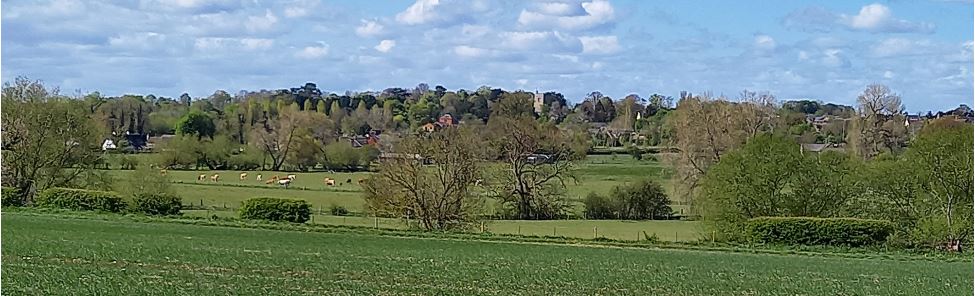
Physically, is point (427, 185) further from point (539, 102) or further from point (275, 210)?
point (539, 102)

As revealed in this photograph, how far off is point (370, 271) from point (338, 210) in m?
34.8

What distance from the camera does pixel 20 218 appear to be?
32.8 metres

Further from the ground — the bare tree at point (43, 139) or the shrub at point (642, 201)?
the bare tree at point (43, 139)

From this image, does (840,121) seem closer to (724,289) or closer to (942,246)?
(942,246)

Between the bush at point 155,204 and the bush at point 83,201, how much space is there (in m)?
0.60

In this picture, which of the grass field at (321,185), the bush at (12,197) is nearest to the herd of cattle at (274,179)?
the grass field at (321,185)

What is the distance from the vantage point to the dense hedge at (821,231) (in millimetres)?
40031

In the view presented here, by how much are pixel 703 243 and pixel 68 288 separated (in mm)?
29529

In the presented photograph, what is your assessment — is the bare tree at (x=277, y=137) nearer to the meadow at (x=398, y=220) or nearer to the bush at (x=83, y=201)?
the meadow at (x=398, y=220)

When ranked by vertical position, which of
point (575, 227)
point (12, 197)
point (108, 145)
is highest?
point (108, 145)

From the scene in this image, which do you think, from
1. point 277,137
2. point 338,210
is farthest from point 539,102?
point 338,210

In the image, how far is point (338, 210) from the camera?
53875 millimetres

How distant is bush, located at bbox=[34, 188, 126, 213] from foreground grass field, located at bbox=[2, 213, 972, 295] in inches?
446

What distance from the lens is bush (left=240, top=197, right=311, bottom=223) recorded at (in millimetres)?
42062
